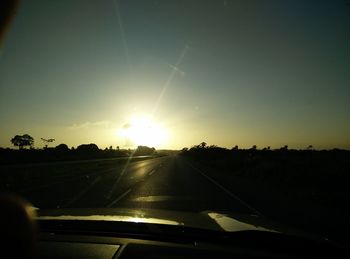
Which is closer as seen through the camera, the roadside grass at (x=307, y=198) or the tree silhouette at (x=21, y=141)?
the roadside grass at (x=307, y=198)

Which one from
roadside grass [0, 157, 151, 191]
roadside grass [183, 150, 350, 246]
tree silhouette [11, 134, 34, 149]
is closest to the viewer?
roadside grass [183, 150, 350, 246]

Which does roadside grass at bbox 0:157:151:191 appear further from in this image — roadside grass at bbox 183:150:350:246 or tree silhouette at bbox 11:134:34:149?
tree silhouette at bbox 11:134:34:149

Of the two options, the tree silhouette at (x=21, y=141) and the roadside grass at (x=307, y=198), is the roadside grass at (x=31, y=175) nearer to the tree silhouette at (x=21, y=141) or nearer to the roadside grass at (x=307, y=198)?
the roadside grass at (x=307, y=198)

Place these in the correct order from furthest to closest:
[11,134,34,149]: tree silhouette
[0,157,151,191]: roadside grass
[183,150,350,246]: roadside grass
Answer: [11,134,34,149]: tree silhouette
[0,157,151,191]: roadside grass
[183,150,350,246]: roadside grass

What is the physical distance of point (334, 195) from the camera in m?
16.6

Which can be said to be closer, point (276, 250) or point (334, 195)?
point (276, 250)

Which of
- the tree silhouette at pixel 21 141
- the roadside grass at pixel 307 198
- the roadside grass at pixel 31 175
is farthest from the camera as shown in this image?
the tree silhouette at pixel 21 141

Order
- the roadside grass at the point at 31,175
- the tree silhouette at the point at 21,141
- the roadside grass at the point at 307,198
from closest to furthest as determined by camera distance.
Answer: the roadside grass at the point at 307,198 → the roadside grass at the point at 31,175 → the tree silhouette at the point at 21,141

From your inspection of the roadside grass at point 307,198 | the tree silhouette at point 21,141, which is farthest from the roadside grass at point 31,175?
the tree silhouette at point 21,141

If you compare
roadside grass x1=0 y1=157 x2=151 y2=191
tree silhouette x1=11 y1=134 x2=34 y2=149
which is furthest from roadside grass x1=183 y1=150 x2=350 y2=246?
tree silhouette x1=11 y1=134 x2=34 y2=149

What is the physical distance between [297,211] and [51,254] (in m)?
10.7

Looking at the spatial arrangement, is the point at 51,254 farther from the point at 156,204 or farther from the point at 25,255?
the point at 156,204

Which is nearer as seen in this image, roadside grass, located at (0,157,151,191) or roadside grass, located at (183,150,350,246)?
roadside grass, located at (183,150,350,246)

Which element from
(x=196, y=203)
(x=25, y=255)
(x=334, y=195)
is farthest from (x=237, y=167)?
(x=25, y=255)
